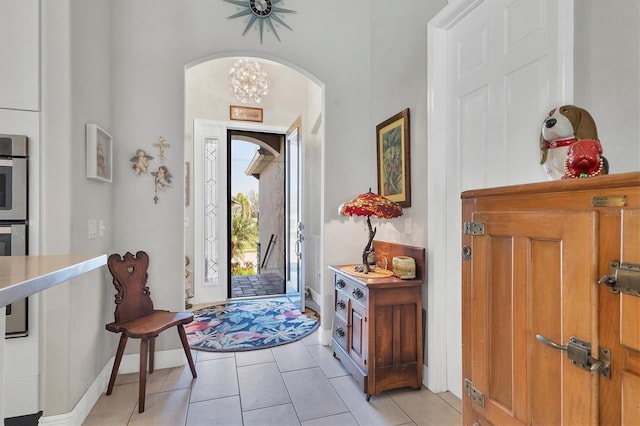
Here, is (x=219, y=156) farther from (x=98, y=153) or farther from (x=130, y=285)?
(x=130, y=285)

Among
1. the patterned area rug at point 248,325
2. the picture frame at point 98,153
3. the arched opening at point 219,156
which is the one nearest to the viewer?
the picture frame at point 98,153

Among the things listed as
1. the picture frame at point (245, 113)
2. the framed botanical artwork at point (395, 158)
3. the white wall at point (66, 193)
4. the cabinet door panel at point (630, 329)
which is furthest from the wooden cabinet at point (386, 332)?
the picture frame at point (245, 113)

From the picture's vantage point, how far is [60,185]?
6.00 ft

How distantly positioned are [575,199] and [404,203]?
1.82 meters

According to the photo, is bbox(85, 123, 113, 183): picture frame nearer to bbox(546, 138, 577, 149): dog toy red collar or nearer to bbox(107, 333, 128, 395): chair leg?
bbox(107, 333, 128, 395): chair leg

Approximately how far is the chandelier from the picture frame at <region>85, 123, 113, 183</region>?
248 cm

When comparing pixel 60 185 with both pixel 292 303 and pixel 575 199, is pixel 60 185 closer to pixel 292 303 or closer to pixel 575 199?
pixel 575 199

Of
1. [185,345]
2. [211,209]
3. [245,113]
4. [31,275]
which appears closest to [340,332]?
[185,345]

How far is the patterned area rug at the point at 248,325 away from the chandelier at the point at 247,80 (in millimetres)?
2988

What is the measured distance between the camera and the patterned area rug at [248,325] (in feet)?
10.2

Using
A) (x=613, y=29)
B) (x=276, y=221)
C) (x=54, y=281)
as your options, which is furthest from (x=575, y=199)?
(x=276, y=221)

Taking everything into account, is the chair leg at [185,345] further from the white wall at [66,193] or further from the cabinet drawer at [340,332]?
the cabinet drawer at [340,332]

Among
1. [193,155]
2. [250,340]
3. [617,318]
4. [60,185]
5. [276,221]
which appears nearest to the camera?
[617,318]

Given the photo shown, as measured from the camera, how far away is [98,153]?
214 centimetres
